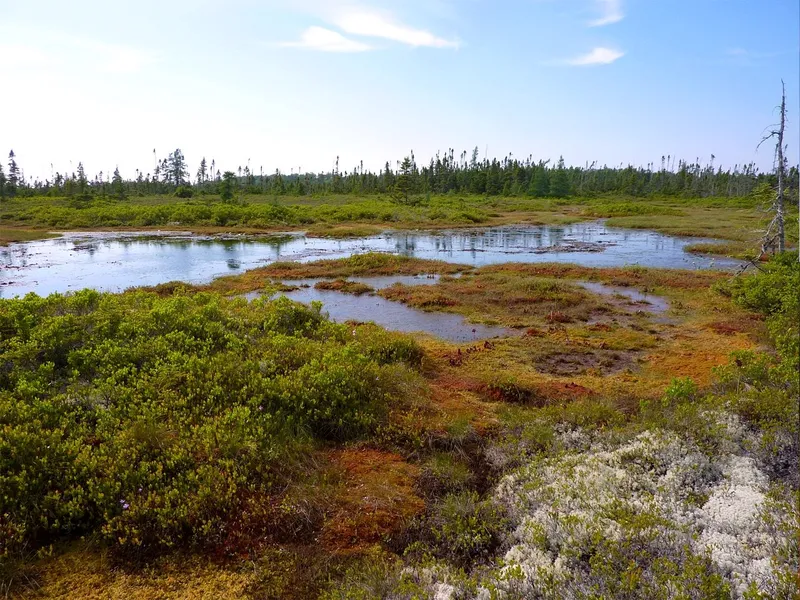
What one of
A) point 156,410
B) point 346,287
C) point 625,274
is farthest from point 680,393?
point 625,274

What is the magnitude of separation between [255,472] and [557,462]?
3511 mm

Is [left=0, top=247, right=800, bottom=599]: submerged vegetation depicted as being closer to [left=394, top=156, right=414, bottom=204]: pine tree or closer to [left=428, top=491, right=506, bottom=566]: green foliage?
[left=428, top=491, right=506, bottom=566]: green foliage

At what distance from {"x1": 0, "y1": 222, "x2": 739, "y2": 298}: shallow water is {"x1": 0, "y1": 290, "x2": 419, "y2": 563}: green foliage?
14.0 metres

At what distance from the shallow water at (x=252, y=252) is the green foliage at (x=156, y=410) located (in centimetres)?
1401

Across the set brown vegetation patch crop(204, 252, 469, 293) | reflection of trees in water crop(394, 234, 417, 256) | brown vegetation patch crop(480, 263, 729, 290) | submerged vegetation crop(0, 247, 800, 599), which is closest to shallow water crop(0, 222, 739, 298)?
reflection of trees in water crop(394, 234, 417, 256)

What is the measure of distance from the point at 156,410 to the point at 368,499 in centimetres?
305

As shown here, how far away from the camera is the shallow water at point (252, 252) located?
23.8 metres

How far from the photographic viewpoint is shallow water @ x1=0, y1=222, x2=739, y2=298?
23812 mm

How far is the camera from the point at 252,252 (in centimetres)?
3281

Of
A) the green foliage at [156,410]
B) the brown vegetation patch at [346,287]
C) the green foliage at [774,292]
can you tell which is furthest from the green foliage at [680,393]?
the brown vegetation patch at [346,287]

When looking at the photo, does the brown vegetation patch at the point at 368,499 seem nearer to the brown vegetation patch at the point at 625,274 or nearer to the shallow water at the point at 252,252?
the shallow water at the point at 252,252

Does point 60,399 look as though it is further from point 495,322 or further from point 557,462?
point 495,322

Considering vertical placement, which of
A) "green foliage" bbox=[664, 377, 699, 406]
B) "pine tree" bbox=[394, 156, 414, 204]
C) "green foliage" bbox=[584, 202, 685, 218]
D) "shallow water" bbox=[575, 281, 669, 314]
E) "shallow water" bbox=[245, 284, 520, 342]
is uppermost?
"pine tree" bbox=[394, 156, 414, 204]

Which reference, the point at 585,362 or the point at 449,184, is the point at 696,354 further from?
the point at 449,184
